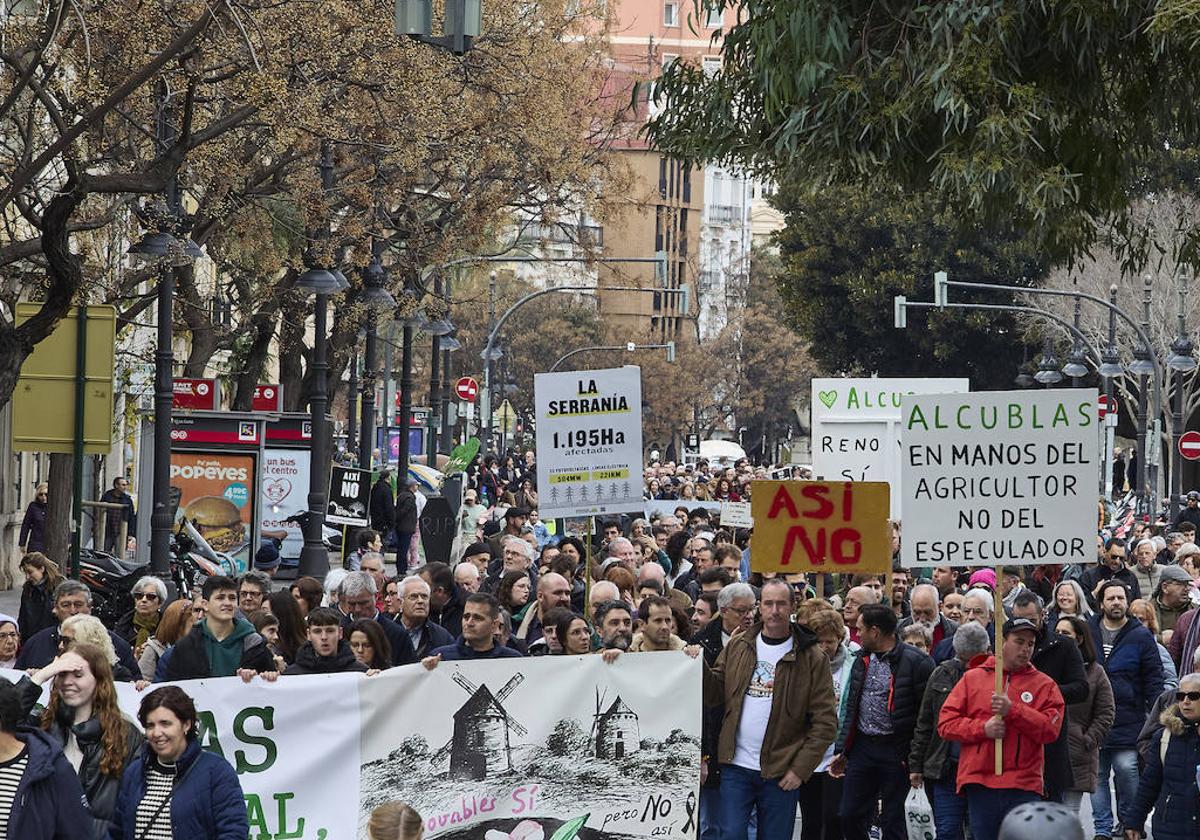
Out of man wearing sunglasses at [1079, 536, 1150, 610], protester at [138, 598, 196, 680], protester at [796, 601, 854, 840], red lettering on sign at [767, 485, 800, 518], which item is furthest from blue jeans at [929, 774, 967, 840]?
man wearing sunglasses at [1079, 536, 1150, 610]

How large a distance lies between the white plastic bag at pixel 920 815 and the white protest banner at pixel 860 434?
15.0 metres

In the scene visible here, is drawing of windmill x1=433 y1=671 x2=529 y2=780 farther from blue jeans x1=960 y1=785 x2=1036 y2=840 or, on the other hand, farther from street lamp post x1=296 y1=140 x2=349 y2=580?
street lamp post x1=296 y1=140 x2=349 y2=580

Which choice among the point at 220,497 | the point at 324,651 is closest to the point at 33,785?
the point at 324,651

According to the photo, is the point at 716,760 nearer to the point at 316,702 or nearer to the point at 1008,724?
the point at 1008,724

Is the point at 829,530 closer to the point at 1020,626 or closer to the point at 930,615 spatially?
the point at 930,615

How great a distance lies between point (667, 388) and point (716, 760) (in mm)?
93197

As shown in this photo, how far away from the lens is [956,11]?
1120 cm

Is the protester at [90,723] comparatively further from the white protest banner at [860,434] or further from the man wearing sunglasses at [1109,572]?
the white protest banner at [860,434]

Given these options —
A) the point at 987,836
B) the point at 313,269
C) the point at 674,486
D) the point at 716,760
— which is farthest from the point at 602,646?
the point at 674,486

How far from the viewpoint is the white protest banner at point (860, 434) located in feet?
86.4

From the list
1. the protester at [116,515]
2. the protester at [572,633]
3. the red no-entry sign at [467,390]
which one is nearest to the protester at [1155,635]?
the protester at [572,633]

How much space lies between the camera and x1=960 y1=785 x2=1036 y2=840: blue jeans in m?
10.3

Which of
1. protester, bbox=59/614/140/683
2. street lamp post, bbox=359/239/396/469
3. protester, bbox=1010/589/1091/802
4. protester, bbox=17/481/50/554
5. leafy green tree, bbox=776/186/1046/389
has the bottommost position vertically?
protester, bbox=1010/589/1091/802

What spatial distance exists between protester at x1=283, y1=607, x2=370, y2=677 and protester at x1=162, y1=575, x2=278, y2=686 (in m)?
0.67
